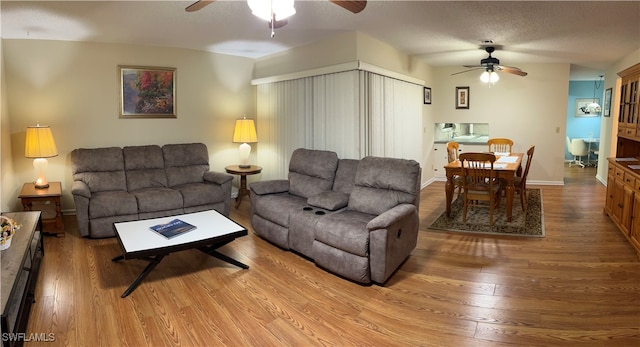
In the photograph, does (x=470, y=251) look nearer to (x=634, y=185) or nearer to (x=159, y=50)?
(x=634, y=185)

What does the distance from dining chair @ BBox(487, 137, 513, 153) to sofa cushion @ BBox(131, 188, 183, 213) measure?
514 cm

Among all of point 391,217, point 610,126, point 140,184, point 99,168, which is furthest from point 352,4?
point 610,126

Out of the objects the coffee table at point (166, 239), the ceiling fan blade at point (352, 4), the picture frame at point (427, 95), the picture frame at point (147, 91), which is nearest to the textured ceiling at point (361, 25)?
the picture frame at point (147, 91)

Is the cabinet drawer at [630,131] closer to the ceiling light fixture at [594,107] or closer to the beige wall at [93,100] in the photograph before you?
the beige wall at [93,100]

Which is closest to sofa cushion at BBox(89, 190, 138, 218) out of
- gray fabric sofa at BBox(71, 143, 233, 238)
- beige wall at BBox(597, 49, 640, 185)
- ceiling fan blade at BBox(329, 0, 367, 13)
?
→ gray fabric sofa at BBox(71, 143, 233, 238)

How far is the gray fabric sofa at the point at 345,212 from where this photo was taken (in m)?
2.99

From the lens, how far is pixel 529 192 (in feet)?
21.2

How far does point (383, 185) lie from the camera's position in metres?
3.54

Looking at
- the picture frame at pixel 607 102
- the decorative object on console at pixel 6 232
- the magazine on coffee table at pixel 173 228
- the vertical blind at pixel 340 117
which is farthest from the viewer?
the picture frame at pixel 607 102

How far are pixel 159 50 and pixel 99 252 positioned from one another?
116 inches

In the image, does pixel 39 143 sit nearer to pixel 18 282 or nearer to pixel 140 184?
Answer: pixel 140 184

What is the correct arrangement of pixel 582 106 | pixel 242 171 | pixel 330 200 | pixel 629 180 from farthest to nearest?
pixel 582 106
pixel 242 171
pixel 629 180
pixel 330 200

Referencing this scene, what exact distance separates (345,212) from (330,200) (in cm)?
24

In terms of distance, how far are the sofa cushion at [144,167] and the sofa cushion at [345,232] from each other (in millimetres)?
2677
